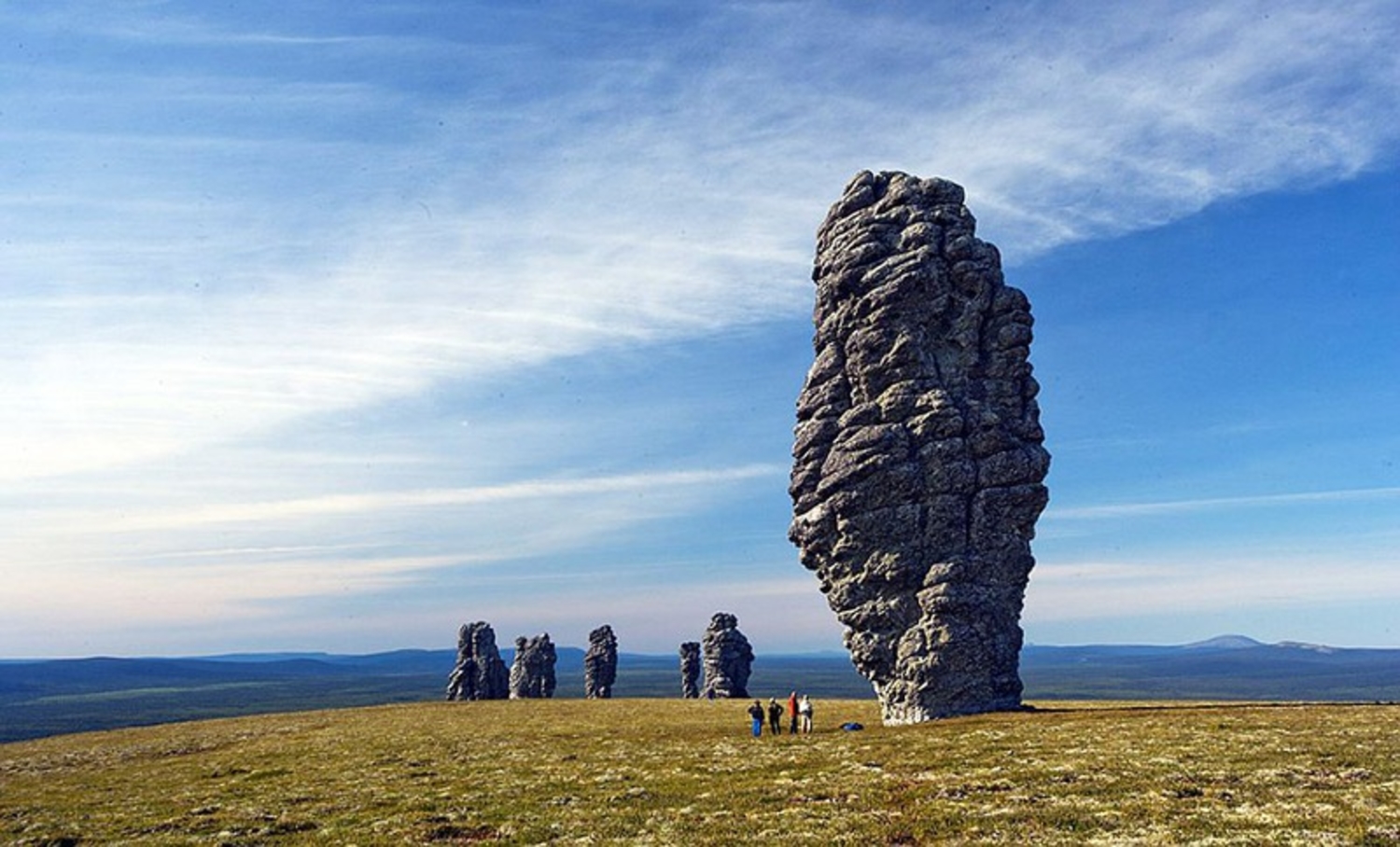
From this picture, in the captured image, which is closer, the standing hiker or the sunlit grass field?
the sunlit grass field

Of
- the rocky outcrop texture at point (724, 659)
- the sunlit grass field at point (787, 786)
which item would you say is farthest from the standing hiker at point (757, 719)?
the rocky outcrop texture at point (724, 659)

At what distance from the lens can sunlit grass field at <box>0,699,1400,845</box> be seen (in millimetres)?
27406

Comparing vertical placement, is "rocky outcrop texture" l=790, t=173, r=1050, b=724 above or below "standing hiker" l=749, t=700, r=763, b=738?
above

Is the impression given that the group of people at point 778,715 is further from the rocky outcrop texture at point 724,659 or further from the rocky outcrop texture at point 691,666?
the rocky outcrop texture at point 691,666

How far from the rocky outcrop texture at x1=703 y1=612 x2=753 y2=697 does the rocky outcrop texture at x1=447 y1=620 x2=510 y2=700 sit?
3305 cm

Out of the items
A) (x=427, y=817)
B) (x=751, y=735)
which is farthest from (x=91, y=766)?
(x=751, y=735)

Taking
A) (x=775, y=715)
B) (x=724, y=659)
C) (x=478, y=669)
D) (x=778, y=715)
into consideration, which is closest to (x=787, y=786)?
(x=775, y=715)

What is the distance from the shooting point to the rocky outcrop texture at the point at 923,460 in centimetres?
6084

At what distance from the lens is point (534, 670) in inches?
5394

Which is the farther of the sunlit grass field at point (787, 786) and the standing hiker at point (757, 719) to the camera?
the standing hiker at point (757, 719)

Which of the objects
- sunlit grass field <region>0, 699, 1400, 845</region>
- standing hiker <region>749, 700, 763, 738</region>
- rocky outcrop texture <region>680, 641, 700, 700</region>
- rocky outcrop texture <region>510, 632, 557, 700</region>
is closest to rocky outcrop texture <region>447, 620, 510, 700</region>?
rocky outcrop texture <region>510, 632, 557, 700</region>

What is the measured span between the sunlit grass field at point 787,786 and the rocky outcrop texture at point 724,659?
6493cm

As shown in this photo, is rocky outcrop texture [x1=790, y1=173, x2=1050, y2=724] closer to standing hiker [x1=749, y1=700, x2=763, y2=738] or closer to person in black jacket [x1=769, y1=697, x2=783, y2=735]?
person in black jacket [x1=769, y1=697, x2=783, y2=735]

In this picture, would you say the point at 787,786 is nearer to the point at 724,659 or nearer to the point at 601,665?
the point at 724,659
